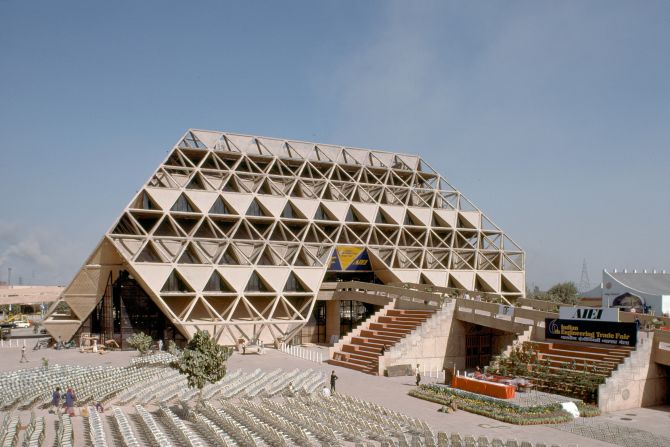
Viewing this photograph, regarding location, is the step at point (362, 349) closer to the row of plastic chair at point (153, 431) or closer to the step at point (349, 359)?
the step at point (349, 359)

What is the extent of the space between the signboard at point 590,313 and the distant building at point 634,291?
154 ft

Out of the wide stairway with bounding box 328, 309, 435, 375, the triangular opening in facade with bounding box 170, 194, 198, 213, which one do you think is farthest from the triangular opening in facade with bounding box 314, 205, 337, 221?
the wide stairway with bounding box 328, 309, 435, 375

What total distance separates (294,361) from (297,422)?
18.2m

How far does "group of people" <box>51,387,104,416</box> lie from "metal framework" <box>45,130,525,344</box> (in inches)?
670

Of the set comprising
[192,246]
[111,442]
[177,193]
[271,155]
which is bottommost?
[111,442]

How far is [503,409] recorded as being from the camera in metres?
26.3

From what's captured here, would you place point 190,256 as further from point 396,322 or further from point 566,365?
point 566,365

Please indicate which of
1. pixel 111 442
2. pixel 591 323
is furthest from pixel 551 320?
pixel 111 442

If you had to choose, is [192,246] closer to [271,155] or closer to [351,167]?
[271,155]

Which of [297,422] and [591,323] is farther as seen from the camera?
[591,323]

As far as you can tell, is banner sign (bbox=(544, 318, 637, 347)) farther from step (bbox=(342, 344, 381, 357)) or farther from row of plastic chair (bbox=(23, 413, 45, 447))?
row of plastic chair (bbox=(23, 413, 45, 447))

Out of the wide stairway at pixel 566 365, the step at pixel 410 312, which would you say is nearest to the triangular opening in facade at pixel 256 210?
the step at pixel 410 312

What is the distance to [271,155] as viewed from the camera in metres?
55.0

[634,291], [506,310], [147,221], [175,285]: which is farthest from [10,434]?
[634,291]
